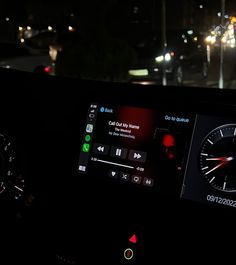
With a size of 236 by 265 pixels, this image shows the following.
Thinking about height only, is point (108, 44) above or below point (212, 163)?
above

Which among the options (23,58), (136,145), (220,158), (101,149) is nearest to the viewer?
(220,158)

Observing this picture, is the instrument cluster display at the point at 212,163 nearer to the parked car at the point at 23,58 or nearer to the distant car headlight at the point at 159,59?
the parked car at the point at 23,58

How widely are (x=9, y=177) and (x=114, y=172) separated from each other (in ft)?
2.20

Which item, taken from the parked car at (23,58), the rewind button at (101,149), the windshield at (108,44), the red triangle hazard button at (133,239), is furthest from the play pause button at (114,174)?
the parked car at (23,58)

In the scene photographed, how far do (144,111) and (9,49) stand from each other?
1069cm

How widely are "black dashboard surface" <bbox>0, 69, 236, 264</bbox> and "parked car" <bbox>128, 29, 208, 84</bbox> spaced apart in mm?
11246

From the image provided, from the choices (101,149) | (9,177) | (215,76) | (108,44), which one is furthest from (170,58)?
(101,149)

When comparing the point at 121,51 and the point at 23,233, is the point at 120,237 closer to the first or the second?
the point at 23,233

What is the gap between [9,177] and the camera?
311 cm

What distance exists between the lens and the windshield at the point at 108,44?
12.8 m

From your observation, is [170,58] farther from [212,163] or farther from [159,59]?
[212,163]

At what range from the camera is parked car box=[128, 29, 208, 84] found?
14.8 meters

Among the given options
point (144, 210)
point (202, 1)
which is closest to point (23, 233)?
point (144, 210)

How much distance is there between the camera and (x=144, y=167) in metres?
2.68
